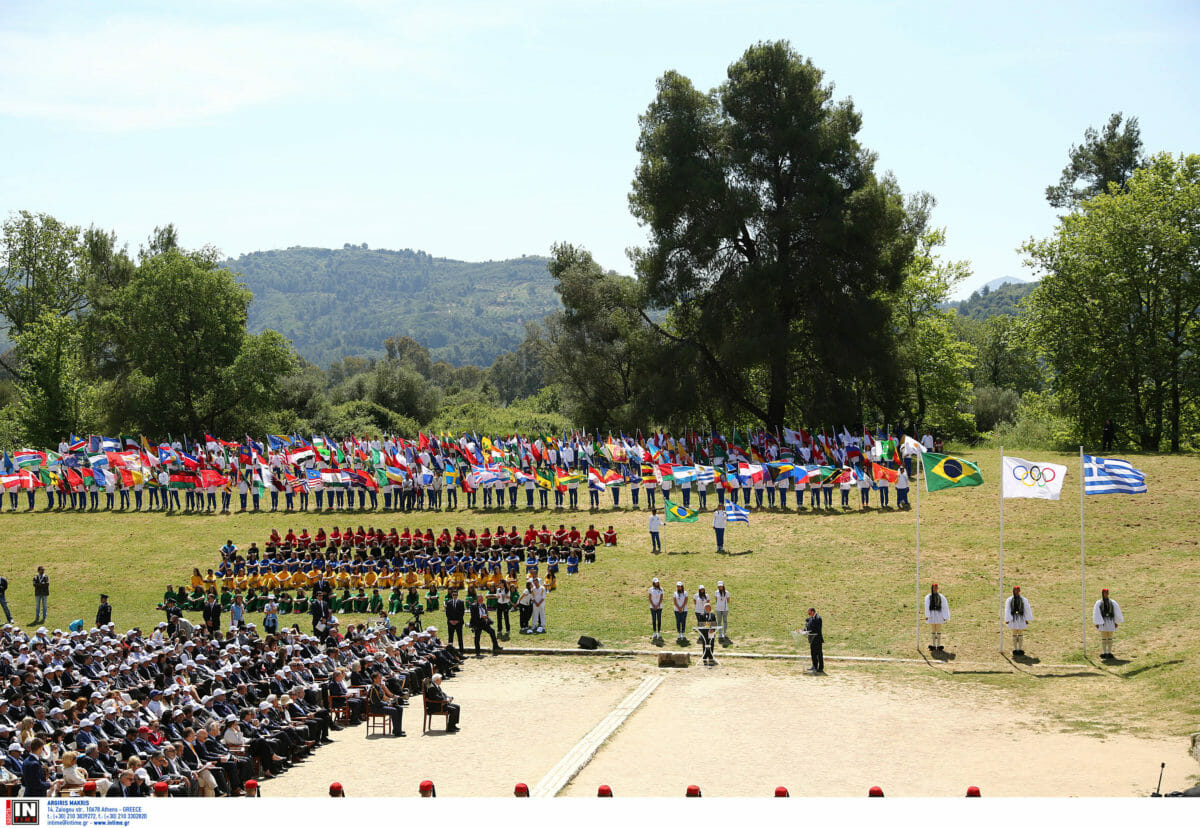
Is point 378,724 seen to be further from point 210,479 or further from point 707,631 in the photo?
A: point 210,479

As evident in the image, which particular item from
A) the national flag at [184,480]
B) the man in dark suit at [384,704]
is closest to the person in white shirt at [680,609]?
the man in dark suit at [384,704]

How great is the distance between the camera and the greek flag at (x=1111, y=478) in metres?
21.9

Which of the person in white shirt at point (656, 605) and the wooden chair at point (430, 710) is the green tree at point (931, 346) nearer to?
the person in white shirt at point (656, 605)

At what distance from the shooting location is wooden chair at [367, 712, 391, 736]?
18266 mm

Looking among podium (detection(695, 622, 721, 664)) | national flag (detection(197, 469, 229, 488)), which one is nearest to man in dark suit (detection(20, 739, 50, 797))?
podium (detection(695, 622, 721, 664))

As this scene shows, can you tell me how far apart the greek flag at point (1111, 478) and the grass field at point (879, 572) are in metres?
3.40

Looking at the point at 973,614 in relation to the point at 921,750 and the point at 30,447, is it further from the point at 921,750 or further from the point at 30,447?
the point at 30,447

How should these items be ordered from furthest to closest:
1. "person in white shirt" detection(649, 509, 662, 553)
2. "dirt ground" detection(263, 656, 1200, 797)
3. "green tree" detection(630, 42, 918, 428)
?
"green tree" detection(630, 42, 918, 428) → "person in white shirt" detection(649, 509, 662, 553) → "dirt ground" detection(263, 656, 1200, 797)

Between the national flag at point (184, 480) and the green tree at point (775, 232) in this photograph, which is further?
the green tree at point (775, 232)

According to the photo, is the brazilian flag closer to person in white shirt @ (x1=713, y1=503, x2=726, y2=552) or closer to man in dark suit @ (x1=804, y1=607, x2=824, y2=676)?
man in dark suit @ (x1=804, y1=607, x2=824, y2=676)

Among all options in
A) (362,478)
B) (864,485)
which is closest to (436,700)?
Result: (864,485)

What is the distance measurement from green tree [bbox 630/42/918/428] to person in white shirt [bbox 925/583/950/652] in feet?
76.6

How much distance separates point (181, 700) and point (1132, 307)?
150ft

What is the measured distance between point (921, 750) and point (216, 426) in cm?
5683
